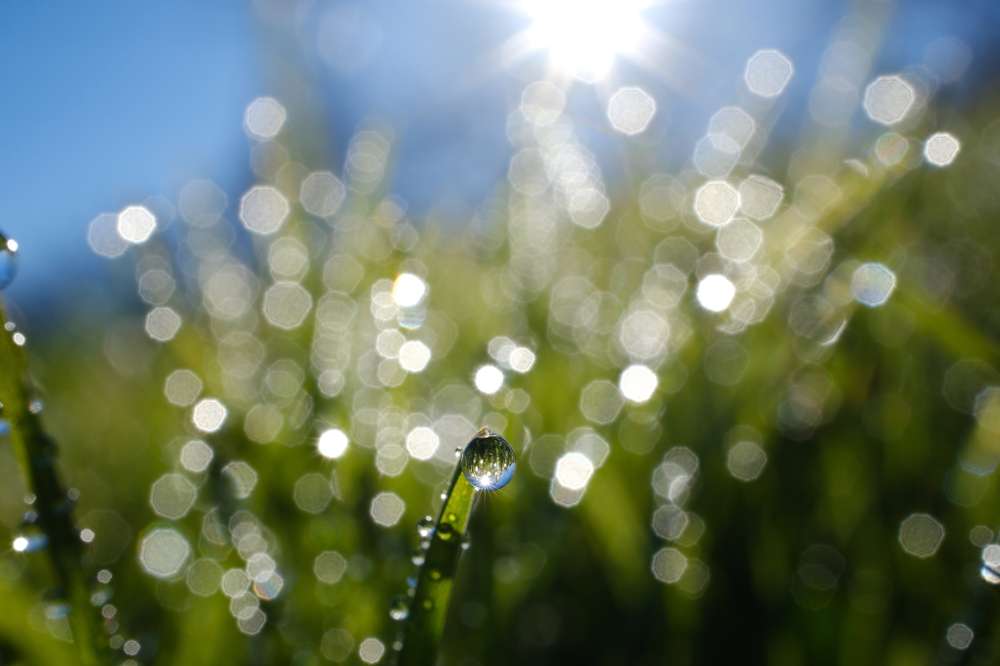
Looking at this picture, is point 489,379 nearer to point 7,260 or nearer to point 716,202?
point 7,260

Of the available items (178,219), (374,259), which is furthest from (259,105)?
(374,259)

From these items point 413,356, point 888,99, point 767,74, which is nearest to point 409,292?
point 413,356

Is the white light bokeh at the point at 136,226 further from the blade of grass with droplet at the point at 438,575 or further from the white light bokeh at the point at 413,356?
the blade of grass with droplet at the point at 438,575

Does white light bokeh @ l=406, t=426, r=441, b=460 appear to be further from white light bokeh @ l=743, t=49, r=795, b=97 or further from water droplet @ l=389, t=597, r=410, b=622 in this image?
white light bokeh @ l=743, t=49, r=795, b=97

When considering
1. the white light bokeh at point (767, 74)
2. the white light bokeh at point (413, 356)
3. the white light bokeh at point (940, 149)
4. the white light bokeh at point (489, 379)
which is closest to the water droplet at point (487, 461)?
the white light bokeh at point (489, 379)

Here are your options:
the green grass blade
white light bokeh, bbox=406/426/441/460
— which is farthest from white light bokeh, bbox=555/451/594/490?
the green grass blade

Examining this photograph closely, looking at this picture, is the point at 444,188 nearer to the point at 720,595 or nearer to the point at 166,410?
the point at 166,410
